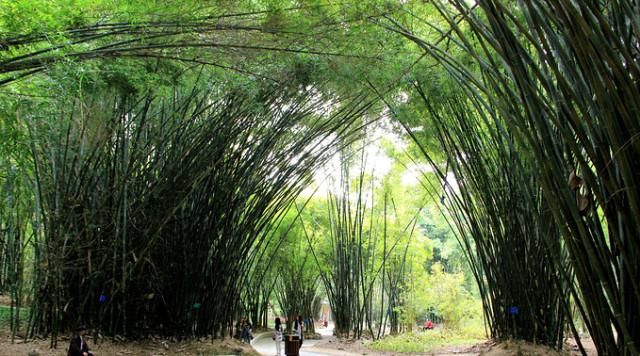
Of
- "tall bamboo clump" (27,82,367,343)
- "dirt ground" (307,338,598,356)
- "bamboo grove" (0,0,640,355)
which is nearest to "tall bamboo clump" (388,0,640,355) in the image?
"bamboo grove" (0,0,640,355)

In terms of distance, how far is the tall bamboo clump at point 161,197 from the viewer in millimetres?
4723

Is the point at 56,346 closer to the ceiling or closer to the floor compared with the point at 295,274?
closer to the floor

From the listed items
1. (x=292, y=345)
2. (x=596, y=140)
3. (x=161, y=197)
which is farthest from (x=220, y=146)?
(x=596, y=140)

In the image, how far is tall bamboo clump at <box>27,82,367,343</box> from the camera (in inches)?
186

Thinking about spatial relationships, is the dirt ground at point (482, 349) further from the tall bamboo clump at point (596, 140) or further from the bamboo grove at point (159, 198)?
the bamboo grove at point (159, 198)

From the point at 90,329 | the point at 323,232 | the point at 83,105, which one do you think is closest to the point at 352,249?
the point at 323,232

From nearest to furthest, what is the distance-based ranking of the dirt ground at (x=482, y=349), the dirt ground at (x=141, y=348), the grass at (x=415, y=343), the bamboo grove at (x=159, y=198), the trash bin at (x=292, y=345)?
the dirt ground at (x=141, y=348) → the dirt ground at (x=482, y=349) → the bamboo grove at (x=159, y=198) → the trash bin at (x=292, y=345) → the grass at (x=415, y=343)

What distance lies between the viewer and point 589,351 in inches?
223

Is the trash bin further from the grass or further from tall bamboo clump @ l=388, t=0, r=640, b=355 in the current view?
tall bamboo clump @ l=388, t=0, r=640, b=355

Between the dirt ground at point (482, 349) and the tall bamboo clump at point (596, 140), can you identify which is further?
the dirt ground at point (482, 349)

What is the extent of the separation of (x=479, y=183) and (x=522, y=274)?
87 centimetres

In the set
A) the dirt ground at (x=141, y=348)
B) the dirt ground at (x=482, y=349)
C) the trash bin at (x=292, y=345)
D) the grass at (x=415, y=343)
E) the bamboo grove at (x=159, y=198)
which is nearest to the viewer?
the dirt ground at (x=141, y=348)

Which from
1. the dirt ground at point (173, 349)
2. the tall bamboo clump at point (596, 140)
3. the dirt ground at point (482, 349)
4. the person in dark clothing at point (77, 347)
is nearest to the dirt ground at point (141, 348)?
the dirt ground at point (173, 349)

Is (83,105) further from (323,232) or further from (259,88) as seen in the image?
(323,232)
